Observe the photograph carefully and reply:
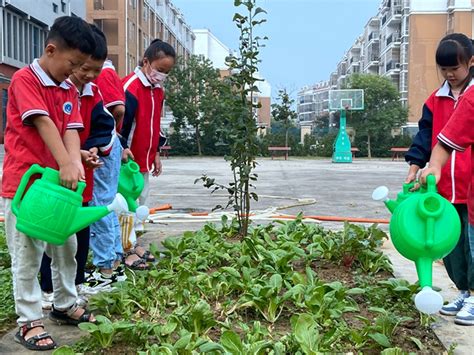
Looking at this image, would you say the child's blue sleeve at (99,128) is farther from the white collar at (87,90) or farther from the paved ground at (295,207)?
the paved ground at (295,207)

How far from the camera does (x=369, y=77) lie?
141 ft

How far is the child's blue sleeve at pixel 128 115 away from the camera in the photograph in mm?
4086

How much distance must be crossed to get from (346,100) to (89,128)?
29826 mm

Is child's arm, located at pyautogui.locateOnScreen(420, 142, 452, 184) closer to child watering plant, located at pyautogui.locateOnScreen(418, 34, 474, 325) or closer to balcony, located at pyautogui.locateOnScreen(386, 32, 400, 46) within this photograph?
child watering plant, located at pyautogui.locateOnScreen(418, 34, 474, 325)

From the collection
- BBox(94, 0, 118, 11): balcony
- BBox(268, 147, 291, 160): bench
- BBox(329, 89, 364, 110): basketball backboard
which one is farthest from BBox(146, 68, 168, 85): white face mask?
BBox(94, 0, 118, 11): balcony

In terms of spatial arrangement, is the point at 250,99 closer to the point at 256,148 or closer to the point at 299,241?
the point at 256,148

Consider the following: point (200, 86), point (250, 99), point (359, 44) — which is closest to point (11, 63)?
point (200, 86)

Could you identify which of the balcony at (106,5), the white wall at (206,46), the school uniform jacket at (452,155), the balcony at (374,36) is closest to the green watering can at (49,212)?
the school uniform jacket at (452,155)

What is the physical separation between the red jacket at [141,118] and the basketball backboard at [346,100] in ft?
90.4

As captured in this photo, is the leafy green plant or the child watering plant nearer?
the leafy green plant

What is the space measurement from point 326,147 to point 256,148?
1215 inches

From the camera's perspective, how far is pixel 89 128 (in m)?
3.18

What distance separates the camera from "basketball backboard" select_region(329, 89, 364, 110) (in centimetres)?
3164

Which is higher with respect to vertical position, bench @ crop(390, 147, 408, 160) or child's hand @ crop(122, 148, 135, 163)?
child's hand @ crop(122, 148, 135, 163)
